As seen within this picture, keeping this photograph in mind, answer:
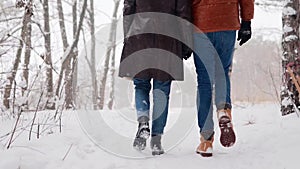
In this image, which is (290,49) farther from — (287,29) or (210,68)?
(210,68)

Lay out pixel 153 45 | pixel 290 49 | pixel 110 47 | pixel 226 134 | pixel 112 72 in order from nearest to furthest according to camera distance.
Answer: pixel 226 134
pixel 153 45
pixel 290 49
pixel 110 47
pixel 112 72

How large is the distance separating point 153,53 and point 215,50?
0.50 m

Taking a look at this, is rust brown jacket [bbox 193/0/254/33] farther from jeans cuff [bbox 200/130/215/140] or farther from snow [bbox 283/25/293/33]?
snow [bbox 283/25/293/33]

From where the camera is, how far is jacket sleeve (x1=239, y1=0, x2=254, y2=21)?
295cm

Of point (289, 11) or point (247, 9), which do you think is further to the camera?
point (289, 11)

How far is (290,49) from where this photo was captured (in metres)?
4.26

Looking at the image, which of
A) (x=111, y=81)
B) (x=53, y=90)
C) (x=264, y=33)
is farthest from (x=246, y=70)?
(x=53, y=90)

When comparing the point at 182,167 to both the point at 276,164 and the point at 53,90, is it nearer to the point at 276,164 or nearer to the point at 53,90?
the point at 276,164

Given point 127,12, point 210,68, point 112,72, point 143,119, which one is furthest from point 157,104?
point 112,72

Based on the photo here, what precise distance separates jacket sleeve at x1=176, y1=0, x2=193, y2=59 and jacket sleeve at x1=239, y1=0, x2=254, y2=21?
0.42 metres

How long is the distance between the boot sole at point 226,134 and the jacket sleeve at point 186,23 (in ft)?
2.08

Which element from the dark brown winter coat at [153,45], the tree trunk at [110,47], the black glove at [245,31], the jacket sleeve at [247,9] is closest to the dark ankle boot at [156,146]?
the dark brown winter coat at [153,45]

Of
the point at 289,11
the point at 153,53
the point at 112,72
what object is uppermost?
the point at 112,72

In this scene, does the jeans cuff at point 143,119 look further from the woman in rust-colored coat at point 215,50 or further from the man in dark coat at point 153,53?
the woman in rust-colored coat at point 215,50
